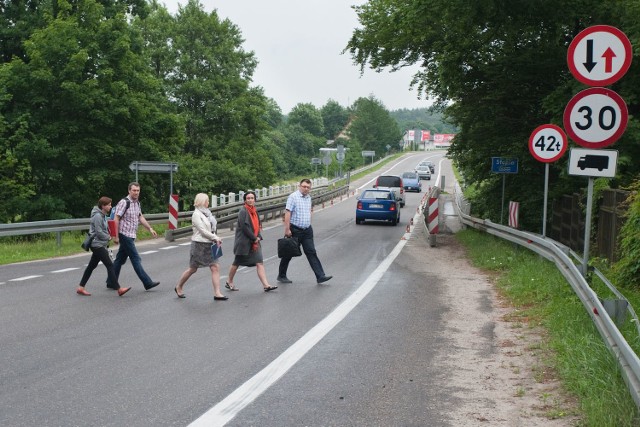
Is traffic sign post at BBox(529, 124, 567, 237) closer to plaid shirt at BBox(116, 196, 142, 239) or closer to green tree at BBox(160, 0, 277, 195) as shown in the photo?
plaid shirt at BBox(116, 196, 142, 239)

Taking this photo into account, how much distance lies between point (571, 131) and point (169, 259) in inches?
442

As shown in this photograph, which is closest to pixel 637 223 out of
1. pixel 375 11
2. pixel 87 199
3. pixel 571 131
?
pixel 571 131

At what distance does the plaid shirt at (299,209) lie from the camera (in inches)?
521

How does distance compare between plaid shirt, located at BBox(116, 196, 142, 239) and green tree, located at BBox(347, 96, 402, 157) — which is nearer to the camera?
plaid shirt, located at BBox(116, 196, 142, 239)

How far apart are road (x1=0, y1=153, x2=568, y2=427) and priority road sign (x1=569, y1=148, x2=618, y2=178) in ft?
7.08

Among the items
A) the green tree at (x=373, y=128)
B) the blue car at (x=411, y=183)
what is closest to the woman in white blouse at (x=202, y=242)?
the blue car at (x=411, y=183)

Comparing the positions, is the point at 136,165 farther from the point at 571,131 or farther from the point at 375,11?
the point at 571,131

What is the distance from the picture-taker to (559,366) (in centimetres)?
667

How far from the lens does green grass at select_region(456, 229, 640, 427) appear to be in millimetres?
5207

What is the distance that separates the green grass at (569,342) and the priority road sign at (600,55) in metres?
2.66

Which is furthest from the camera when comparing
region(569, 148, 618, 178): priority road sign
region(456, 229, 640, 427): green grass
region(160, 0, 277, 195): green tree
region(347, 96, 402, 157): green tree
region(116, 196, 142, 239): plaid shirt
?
region(347, 96, 402, 157): green tree

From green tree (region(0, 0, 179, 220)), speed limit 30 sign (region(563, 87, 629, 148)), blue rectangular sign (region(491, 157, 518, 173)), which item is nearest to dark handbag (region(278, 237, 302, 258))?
speed limit 30 sign (region(563, 87, 629, 148))

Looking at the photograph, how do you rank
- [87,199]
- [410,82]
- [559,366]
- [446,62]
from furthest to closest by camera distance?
1. [87,199]
2. [410,82]
3. [446,62]
4. [559,366]

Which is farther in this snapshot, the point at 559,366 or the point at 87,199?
the point at 87,199
